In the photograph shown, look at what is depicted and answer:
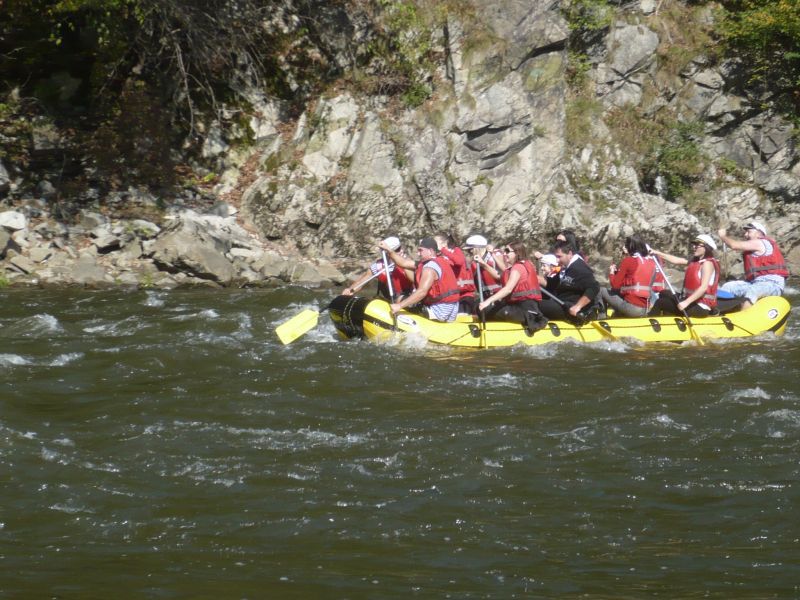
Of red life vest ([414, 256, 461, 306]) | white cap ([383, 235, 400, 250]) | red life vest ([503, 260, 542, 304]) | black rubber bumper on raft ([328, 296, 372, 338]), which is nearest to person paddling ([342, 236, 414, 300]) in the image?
white cap ([383, 235, 400, 250])

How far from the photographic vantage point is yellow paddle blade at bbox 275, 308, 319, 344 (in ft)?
37.6

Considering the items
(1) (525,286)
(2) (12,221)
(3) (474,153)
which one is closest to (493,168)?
(3) (474,153)

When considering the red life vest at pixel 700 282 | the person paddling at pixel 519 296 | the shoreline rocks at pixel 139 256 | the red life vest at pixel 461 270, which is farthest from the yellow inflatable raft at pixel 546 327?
the shoreline rocks at pixel 139 256

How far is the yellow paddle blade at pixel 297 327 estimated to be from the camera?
37.6ft

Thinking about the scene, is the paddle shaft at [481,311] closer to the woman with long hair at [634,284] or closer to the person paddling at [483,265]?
the person paddling at [483,265]

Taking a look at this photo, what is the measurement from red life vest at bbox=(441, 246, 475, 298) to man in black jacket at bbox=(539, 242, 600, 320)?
883mm

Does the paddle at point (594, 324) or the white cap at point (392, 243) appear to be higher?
the white cap at point (392, 243)

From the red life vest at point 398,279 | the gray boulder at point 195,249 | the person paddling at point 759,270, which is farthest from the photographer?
the gray boulder at point 195,249

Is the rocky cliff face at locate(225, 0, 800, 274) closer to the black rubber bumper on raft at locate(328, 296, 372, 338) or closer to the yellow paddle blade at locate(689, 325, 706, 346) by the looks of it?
the black rubber bumper on raft at locate(328, 296, 372, 338)

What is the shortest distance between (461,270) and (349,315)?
1512 mm

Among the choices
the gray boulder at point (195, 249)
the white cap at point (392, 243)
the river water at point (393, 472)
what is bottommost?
the river water at point (393, 472)

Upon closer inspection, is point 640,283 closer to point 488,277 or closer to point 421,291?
point 488,277

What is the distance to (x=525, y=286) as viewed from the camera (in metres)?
11.7

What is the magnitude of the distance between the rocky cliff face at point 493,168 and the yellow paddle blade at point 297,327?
21.1 feet
